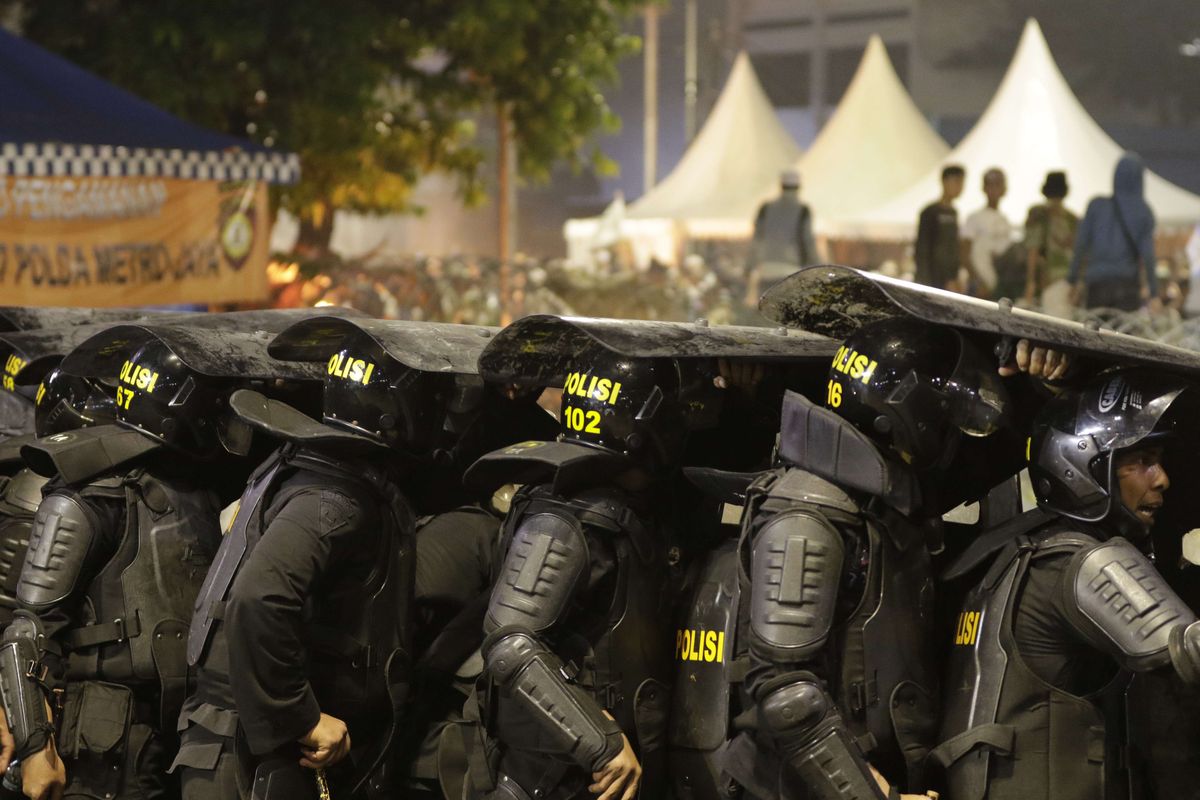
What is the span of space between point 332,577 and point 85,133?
22.4ft

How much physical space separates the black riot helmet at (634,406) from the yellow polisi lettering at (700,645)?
18.9 inches

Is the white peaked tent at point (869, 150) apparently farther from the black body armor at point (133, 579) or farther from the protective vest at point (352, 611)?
the protective vest at point (352, 611)

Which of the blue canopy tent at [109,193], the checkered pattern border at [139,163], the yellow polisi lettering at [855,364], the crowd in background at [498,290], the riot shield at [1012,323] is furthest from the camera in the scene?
the crowd in background at [498,290]

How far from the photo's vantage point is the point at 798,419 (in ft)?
12.7

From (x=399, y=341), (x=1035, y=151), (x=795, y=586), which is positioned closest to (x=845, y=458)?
(x=795, y=586)

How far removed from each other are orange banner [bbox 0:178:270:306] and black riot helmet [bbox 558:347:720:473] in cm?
697

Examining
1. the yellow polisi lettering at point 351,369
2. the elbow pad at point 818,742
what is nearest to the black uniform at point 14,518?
the yellow polisi lettering at point 351,369

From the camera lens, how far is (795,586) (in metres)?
3.55

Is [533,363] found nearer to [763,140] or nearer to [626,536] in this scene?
[626,536]

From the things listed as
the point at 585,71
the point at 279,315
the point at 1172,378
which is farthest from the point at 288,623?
the point at 585,71

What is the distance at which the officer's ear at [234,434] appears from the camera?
16.3ft

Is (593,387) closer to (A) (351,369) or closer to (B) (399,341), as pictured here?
(B) (399,341)

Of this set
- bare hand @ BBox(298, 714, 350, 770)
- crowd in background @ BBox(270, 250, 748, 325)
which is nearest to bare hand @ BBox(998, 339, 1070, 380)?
bare hand @ BBox(298, 714, 350, 770)

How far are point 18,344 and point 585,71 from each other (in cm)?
1033
